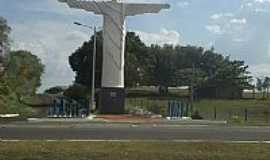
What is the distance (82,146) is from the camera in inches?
710

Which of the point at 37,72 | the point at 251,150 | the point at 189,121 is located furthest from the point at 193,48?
the point at 251,150

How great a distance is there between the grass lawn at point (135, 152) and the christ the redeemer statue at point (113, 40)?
31852mm

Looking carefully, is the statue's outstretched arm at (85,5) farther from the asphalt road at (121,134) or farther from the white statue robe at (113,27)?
the asphalt road at (121,134)

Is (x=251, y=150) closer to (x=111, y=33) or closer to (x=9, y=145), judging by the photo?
Result: (x=9, y=145)

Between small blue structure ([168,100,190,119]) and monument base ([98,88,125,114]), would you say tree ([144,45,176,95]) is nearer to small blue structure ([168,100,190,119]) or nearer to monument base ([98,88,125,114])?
monument base ([98,88,125,114])

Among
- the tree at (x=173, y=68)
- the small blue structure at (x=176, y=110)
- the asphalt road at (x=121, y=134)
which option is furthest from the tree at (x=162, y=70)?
the asphalt road at (x=121, y=134)

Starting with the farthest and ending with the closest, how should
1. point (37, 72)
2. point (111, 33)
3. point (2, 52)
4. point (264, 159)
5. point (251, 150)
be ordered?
point (37, 72), point (2, 52), point (111, 33), point (251, 150), point (264, 159)

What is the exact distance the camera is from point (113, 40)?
50812 mm

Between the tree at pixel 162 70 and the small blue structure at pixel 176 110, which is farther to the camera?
the tree at pixel 162 70

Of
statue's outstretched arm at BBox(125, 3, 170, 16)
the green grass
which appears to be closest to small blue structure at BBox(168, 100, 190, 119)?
the green grass

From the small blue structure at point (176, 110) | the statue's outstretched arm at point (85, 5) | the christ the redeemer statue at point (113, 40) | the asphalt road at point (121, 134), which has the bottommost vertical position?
the asphalt road at point (121, 134)

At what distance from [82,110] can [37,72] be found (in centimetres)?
5940

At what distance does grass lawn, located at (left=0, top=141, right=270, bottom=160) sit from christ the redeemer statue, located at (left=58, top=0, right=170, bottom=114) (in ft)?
105

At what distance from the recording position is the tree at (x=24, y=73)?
3385 inches
